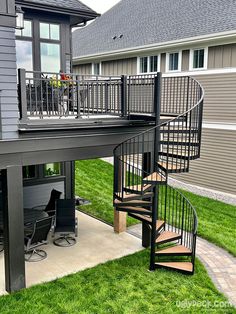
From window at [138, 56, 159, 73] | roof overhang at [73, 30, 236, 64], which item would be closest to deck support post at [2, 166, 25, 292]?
roof overhang at [73, 30, 236, 64]

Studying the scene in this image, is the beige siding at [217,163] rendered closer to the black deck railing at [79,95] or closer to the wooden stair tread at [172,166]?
the black deck railing at [79,95]

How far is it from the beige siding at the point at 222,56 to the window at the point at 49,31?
5.48 m

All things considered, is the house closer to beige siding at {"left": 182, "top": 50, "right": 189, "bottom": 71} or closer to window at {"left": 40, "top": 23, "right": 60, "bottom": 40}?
window at {"left": 40, "top": 23, "right": 60, "bottom": 40}

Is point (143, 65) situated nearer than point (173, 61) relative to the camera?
No

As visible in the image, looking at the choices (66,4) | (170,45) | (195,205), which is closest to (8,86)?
(66,4)

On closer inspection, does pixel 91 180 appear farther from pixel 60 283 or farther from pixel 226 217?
pixel 60 283

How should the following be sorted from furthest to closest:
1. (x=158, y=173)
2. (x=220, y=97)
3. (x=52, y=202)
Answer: (x=220, y=97)
(x=52, y=202)
(x=158, y=173)

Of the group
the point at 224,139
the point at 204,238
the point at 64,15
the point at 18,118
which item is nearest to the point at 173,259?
the point at 204,238

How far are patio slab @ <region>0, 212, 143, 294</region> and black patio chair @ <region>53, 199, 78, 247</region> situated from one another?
0.21 meters

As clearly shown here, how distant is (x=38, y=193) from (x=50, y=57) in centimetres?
382

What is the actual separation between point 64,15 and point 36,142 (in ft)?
16.4

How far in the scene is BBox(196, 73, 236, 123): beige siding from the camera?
1124 cm

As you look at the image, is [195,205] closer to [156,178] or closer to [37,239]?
[156,178]

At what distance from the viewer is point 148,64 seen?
553 inches
